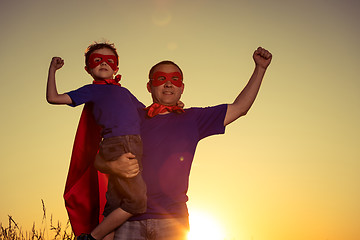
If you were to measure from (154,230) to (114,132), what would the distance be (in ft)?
3.03

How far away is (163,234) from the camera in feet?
13.1

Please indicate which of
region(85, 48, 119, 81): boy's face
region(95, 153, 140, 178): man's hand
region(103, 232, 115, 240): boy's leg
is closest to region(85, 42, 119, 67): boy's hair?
region(85, 48, 119, 81): boy's face

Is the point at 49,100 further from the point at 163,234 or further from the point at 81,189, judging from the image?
the point at 163,234

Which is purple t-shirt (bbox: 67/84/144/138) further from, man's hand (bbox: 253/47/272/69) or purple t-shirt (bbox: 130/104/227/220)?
man's hand (bbox: 253/47/272/69)

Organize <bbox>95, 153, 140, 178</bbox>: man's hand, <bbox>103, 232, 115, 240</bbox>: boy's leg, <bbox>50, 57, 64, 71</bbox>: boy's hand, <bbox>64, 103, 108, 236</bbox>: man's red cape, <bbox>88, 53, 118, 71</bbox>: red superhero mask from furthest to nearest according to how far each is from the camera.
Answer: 1. <bbox>88, 53, 118, 71</bbox>: red superhero mask
2. <bbox>64, 103, 108, 236</bbox>: man's red cape
3. <bbox>50, 57, 64, 71</bbox>: boy's hand
4. <bbox>103, 232, 115, 240</bbox>: boy's leg
5. <bbox>95, 153, 140, 178</bbox>: man's hand

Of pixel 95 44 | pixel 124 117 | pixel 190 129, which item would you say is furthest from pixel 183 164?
pixel 95 44

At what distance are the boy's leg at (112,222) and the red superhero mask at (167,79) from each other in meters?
1.37

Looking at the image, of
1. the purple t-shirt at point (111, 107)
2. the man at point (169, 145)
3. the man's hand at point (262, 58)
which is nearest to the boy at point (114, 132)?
the purple t-shirt at point (111, 107)

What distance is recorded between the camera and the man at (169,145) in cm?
404

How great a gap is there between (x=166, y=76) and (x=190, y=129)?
658 millimetres

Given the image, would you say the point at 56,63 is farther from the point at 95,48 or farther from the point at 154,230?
the point at 154,230

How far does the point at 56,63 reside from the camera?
4.55 meters

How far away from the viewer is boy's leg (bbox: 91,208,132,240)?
159 inches

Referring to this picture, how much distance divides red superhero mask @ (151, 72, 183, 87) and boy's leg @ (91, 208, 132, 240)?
1370 millimetres
